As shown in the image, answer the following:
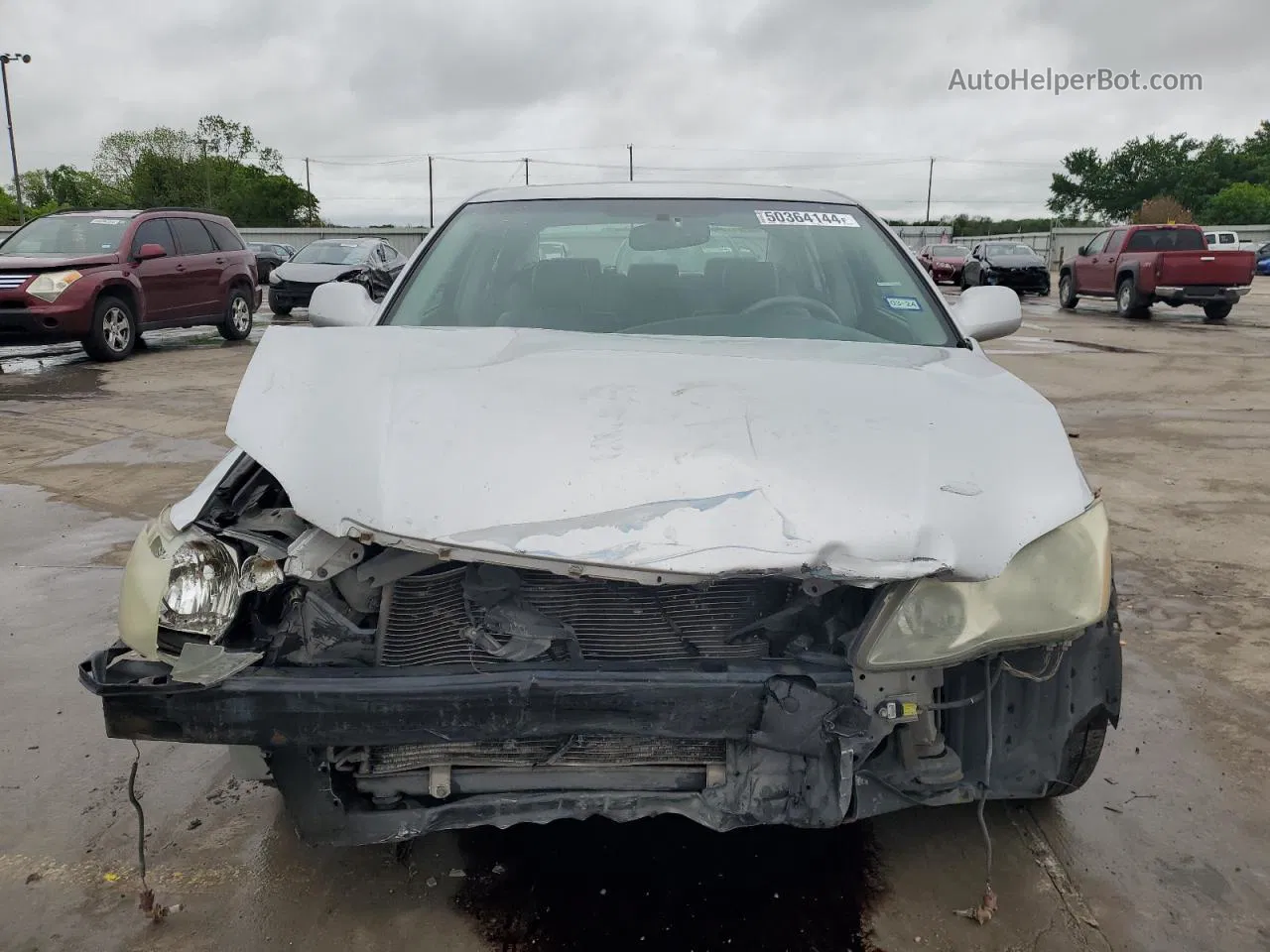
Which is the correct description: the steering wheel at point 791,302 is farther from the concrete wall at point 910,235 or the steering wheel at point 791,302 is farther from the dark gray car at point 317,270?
the concrete wall at point 910,235

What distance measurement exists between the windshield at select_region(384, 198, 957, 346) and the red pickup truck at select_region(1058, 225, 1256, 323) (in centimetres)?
1596

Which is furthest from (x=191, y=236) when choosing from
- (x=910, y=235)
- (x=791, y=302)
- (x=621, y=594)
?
(x=910, y=235)

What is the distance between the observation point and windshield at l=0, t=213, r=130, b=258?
1073 cm

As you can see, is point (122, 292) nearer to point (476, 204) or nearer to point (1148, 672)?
point (476, 204)

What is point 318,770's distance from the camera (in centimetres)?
198

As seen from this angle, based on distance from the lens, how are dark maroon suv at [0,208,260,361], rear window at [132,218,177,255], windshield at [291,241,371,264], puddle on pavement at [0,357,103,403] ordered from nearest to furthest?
puddle on pavement at [0,357,103,403]
dark maroon suv at [0,208,260,361]
rear window at [132,218,177,255]
windshield at [291,241,371,264]

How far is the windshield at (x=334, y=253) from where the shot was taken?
16719 millimetres

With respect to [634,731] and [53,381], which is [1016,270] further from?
[634,731]

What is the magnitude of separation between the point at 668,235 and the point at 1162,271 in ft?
54.2

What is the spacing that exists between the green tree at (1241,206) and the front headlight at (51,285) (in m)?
58.3

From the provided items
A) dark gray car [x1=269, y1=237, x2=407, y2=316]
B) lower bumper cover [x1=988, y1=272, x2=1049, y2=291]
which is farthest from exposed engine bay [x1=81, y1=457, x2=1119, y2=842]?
lower bumper cover [x1=988, y1=272, x2=1049, y2=291]

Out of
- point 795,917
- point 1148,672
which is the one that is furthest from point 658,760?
point 1148,672

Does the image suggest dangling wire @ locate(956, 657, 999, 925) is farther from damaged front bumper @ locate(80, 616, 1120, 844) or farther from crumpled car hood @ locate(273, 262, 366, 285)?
crumpled car hood @ locate(273, 262, 366, 285)

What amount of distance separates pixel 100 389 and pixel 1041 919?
935 cm
